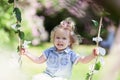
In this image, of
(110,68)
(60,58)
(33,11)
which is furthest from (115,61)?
(33,11)

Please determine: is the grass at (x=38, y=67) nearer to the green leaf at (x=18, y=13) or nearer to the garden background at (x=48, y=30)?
the garden background at (x=48, y=30)

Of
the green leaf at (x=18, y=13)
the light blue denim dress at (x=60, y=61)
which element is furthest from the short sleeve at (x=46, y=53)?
the green leaf at (x=18, y=13)

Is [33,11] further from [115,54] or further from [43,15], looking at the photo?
[115,54]

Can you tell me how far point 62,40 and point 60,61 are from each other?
67 millimetres

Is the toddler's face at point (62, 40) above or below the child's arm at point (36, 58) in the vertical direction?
above

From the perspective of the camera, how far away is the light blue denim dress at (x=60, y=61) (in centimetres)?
174

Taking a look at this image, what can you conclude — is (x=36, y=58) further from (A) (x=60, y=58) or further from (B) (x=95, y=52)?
(B) (x=95, y=52)

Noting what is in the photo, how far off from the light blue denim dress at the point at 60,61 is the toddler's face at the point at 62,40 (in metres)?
0.01

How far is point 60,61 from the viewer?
5.73 feet

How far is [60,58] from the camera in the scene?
1743 millimetres

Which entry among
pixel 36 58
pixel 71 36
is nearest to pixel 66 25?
Answer: pixel 71 36

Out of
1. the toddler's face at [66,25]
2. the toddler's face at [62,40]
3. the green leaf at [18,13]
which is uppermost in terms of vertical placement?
the green leaf at [18,13]

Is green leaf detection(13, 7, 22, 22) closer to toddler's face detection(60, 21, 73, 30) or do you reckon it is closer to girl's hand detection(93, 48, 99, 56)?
toddler's face detection(60, 21, 73, 30)

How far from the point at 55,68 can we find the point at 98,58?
15 cm
